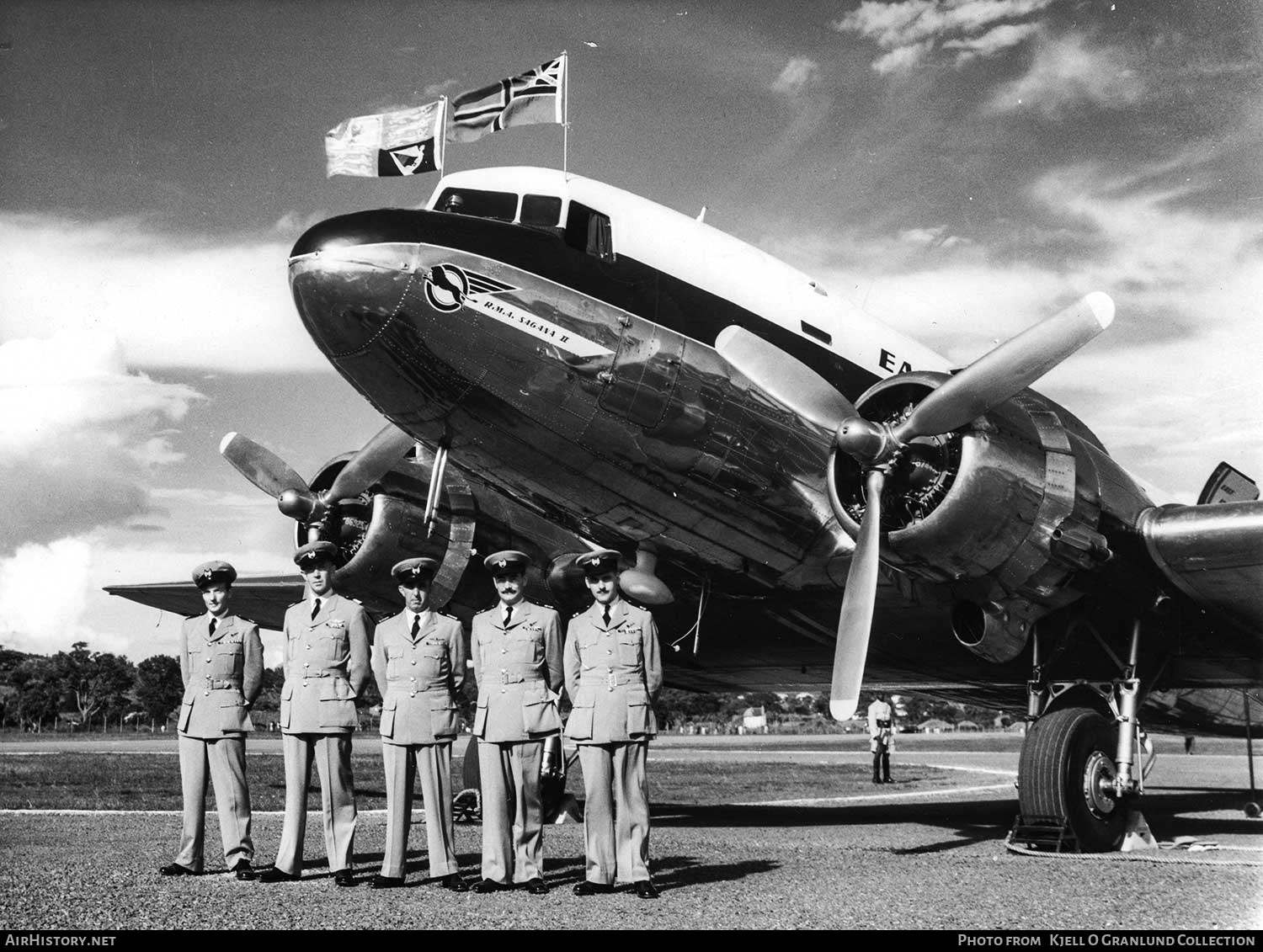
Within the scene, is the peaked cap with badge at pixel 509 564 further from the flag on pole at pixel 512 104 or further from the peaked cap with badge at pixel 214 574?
the flag on pole at pixel 512 104

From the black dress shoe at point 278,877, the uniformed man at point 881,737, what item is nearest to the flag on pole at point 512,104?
the black dress shoe at point 278,877

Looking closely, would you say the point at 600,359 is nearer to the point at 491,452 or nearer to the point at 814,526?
the point at 491,452

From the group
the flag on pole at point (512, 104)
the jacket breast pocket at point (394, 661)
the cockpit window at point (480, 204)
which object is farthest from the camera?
the flag on pole at point (512, 104)

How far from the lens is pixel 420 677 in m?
7.33

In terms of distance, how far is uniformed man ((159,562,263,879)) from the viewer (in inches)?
289

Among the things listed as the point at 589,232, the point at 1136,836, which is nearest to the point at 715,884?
the point at 1136,836

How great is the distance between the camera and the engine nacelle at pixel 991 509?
895cm

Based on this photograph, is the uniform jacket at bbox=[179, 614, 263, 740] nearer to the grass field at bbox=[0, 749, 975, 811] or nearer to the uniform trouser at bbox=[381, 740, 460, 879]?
the uniform trouser at bbox=[381, 740, 460, 879]

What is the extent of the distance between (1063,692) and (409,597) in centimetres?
585

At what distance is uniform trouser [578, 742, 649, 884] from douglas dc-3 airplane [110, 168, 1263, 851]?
90.8 inches

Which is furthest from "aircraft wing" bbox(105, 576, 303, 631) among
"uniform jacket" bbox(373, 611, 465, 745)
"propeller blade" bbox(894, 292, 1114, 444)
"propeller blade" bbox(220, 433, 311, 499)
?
"propeller blade" bbox(894, 292, 1114, 444)

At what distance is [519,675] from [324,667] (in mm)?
1242

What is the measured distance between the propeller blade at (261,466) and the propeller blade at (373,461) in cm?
96

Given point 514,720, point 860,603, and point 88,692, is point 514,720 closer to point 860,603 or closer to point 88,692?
point 860,603
